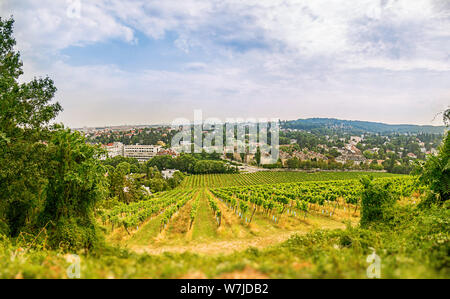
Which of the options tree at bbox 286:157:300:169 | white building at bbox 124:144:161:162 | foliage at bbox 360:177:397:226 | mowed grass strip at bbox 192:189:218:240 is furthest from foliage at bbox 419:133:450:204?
white building at bbox 124:144:161:162

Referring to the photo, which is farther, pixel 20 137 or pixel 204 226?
pixel 204 226

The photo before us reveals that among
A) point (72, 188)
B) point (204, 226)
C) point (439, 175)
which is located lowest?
point (204, 226)

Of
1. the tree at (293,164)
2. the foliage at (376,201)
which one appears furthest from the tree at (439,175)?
the tree at (293,164)

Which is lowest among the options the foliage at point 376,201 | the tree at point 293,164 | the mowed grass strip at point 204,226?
the tree at point 293,164

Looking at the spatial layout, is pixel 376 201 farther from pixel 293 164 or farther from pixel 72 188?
pixel 293 164

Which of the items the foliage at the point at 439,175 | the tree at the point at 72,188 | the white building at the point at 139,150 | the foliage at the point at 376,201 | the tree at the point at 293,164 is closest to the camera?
the tree at the point at 72,188

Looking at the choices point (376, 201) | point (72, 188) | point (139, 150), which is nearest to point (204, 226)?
point (72, 188)

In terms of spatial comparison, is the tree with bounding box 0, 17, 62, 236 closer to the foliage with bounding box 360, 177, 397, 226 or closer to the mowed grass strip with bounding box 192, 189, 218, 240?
the mowed grass strip with bounding box 192, 189, 218, 240

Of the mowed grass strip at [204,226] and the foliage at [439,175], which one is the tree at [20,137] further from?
the foliage at [439,175]

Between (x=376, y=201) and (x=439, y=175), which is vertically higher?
(x=439, y=175)
